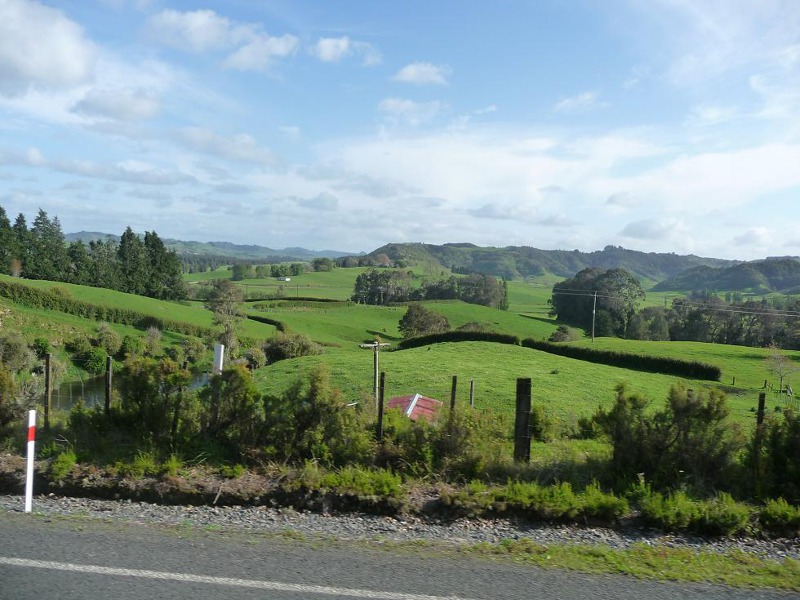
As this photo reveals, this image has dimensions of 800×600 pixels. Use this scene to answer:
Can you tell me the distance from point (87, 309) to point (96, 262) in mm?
33514

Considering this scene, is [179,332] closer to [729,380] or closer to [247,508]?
[729,380]

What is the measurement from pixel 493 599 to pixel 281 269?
17044 centimetres

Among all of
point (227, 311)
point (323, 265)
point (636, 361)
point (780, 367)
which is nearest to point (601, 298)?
point (636, 361)

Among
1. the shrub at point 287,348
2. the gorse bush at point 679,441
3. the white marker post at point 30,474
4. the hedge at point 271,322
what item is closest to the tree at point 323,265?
the hedge at point 271,322

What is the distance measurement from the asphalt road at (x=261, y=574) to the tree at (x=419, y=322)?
78.2 m

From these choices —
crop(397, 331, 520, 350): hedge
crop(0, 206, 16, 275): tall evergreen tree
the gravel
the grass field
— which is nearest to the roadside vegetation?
the gravel

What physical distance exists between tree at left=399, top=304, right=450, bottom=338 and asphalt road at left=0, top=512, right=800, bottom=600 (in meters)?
78.2

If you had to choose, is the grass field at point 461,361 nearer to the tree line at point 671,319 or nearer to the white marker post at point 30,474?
the white marker post at point 30,474

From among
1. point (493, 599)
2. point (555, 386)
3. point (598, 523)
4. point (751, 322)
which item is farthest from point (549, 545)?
point (751, 322)

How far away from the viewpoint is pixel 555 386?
1427 inches

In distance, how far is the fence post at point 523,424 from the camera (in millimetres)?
8609

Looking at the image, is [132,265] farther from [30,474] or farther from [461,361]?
[30,474]

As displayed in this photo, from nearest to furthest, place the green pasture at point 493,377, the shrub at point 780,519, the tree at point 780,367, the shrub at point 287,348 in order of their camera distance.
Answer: the shrub at point 780,519
the green pasture at point 493,377
the tree at point 780,367
the shrub at point 287,348

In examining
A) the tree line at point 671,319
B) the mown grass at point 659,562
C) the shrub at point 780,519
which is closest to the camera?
the mown grass at point 659,562
